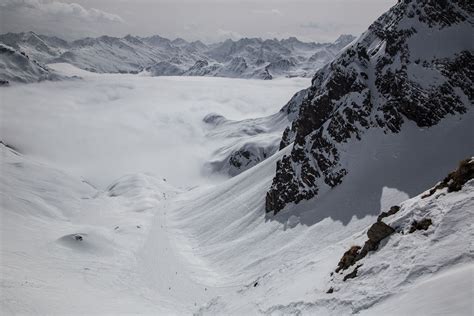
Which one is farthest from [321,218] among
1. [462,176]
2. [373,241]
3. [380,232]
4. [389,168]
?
[462,176]

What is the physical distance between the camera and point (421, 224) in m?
23.5

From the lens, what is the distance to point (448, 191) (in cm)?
2467

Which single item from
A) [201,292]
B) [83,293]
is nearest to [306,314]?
[201,292]

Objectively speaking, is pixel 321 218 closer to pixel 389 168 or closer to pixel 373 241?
pixel 389 168

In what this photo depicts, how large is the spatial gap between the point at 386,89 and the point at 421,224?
4861 cm

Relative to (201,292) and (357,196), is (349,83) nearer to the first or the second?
(357,196)

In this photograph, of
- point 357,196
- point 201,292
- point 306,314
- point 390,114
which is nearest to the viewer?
point 306,314

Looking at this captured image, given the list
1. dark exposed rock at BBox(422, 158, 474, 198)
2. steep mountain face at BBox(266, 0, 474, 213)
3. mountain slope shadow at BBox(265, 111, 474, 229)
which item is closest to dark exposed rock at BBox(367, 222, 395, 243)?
dark exposed rock at BBox(422, 158, 474, 198)

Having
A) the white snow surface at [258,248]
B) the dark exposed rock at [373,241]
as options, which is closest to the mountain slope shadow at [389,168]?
the white snow surface at [258,248]

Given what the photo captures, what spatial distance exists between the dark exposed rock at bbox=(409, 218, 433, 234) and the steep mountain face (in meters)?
40.7

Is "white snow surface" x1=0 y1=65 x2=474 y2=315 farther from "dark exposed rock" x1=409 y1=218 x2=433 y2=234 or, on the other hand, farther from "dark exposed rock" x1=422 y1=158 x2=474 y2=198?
"dark exposed rock" x1=422 y1=158 x2=474 y2=198

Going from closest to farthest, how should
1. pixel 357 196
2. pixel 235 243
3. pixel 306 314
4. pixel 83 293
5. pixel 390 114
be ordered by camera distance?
pixel 306 314 → pixel 83 293 → pixel 357 196 → pixel 390 114 → pixel 235 243

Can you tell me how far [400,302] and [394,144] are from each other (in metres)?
47.2

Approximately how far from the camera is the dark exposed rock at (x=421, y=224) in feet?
75.6
